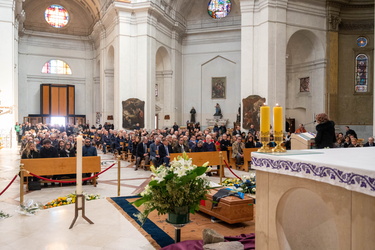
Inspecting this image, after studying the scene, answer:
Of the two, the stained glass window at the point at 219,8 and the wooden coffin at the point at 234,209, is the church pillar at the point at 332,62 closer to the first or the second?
the stained glass window at the point at 219,8

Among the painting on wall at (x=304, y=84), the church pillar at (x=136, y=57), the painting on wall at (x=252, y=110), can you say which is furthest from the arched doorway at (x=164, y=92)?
the painting on wall at (x=304, y=84)

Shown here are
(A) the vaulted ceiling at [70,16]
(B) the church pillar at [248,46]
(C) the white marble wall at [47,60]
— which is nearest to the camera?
(B) the church pillar at [248,46]

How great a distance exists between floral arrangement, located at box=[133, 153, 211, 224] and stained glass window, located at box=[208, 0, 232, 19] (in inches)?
1015

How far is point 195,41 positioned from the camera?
1118 inches

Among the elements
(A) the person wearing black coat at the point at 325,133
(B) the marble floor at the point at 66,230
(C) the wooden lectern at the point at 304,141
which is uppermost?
(A) the person wearing black coat at the point at 325,133

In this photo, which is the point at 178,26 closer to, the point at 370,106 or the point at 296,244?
the point at 370,106

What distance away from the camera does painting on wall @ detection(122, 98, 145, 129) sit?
2239 cm

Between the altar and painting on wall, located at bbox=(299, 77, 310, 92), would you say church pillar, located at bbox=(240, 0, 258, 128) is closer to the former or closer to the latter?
painting on wall, located at bbox=(299, 77, 310, 92)

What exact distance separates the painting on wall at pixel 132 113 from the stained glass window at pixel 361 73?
14.5 meters

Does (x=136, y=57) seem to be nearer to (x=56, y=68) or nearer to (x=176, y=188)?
(x=56, y=68)

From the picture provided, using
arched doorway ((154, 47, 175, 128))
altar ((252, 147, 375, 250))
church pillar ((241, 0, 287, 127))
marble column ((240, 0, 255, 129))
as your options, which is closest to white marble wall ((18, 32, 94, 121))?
arched doorway ((154, 47, 175, 128))

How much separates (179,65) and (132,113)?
7.77 meters

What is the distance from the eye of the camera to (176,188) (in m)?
Answer: 3.83

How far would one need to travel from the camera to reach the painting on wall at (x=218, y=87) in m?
27.8
